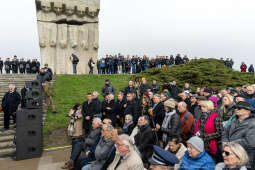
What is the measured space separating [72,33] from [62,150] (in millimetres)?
14537

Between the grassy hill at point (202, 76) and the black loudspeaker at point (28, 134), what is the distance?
8835 millimetres

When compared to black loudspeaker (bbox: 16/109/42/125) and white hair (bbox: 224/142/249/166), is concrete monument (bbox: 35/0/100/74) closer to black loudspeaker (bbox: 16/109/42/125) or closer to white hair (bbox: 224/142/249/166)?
black loudspeaker (bbox: 16/109/42/125)

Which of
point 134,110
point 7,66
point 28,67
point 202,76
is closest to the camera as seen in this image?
point 134,110

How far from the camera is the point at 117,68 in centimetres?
2067

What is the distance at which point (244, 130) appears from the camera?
3432mm

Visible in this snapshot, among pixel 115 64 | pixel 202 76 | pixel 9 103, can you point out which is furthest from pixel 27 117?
pixel 115 64

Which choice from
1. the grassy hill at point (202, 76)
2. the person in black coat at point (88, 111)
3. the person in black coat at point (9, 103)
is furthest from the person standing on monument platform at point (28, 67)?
the person in black coat at point (88, 111)

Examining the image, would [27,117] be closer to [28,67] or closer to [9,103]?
[9,103]

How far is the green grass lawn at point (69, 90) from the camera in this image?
364 inches

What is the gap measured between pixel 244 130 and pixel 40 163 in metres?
5.55

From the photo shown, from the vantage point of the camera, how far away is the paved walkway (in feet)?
19.0

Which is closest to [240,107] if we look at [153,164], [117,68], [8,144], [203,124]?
[203,124]

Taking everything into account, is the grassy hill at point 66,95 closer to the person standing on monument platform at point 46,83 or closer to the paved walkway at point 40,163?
the person standing on monument platform at point 46,83

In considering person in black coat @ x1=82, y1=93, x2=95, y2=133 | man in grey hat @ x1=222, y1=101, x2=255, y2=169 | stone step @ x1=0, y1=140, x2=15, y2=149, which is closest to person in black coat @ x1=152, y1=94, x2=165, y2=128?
man in grey hat @ x1=222, y1=101, x2=255, y2=169
